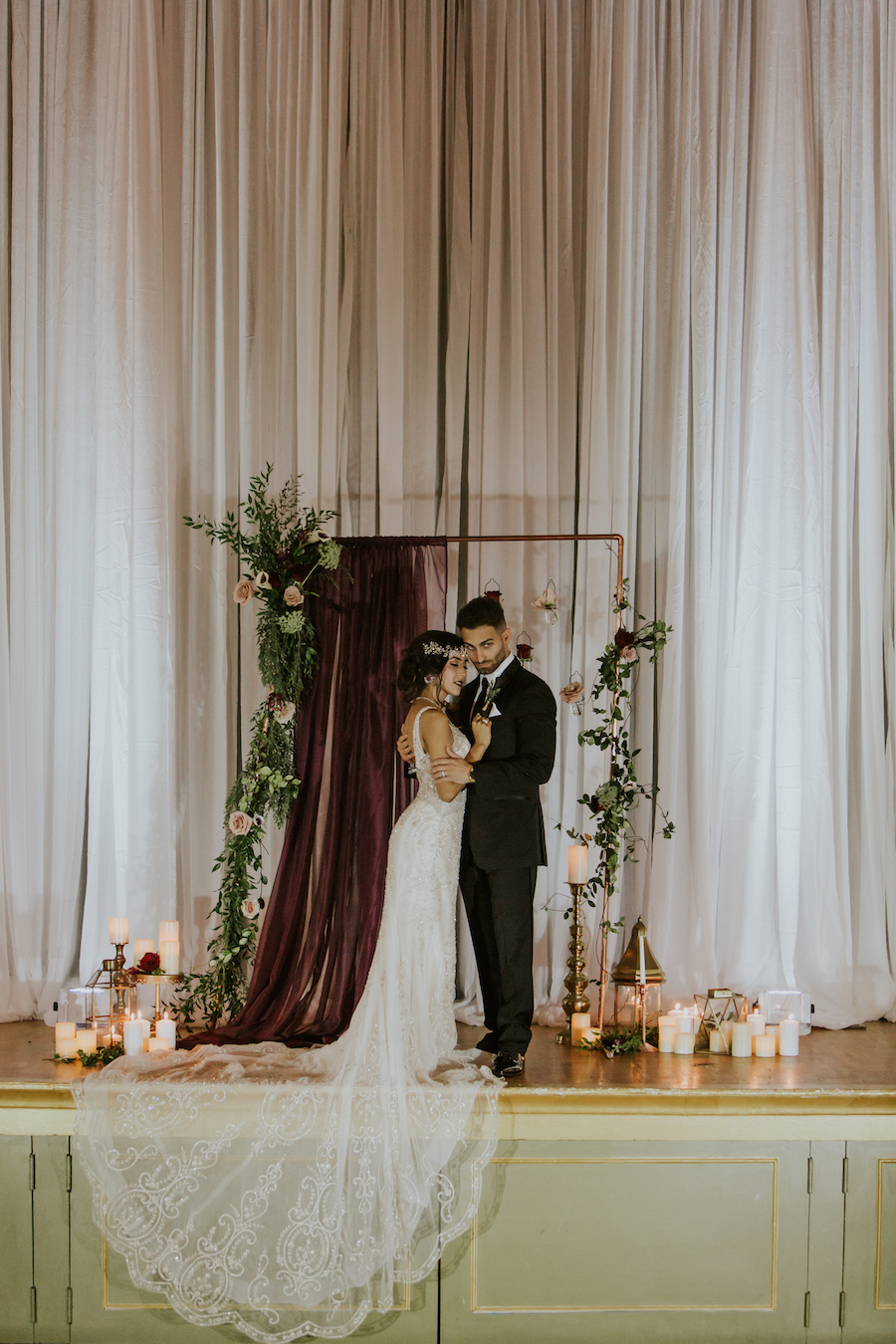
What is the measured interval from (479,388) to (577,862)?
223 cm

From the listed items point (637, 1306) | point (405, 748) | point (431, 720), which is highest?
point (431, 720)

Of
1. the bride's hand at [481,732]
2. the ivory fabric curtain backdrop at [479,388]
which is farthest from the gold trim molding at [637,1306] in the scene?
the bride's hand at [481,732]

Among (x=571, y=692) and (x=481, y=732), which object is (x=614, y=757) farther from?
(x=481, y=732)

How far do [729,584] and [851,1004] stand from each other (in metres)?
1.95

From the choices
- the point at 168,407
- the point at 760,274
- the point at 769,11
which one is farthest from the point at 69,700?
the point at 769,11

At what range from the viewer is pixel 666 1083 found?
384cm

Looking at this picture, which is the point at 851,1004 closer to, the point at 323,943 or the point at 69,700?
the point at 323,943

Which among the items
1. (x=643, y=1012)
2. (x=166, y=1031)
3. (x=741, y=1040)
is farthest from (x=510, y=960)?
(x=166, y=1031)

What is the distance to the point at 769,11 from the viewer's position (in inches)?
199

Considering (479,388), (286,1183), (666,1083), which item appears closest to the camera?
(286,1183)

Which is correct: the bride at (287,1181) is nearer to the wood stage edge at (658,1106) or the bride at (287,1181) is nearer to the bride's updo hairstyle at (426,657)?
the wood stage edge at (658,1106)

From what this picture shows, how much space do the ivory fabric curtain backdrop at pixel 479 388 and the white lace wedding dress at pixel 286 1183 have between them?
1.44 metres

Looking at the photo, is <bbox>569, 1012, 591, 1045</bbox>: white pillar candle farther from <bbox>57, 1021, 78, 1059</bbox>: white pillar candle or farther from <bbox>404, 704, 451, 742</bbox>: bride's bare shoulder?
<bbox>57, 1021, 78, 1059</bbox>: white pillar candle

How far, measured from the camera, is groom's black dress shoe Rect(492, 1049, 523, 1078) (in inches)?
153
